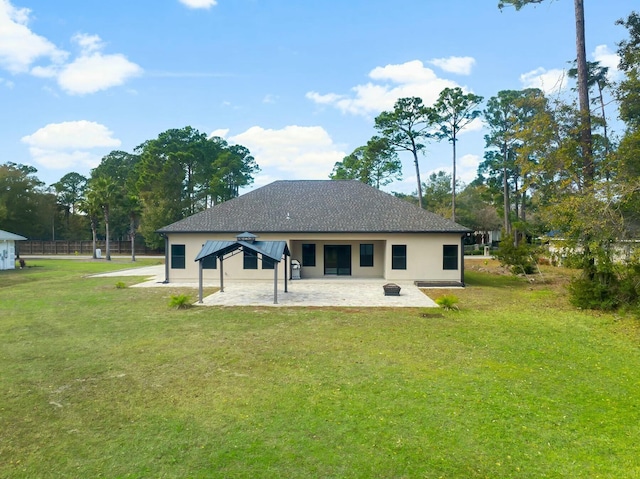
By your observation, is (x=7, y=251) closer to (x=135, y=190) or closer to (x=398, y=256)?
(x=135, y=190)

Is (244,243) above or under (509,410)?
above

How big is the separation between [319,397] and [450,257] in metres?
16.0

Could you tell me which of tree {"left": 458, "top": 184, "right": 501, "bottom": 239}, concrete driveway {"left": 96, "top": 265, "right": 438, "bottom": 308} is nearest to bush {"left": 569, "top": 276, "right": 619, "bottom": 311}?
concrete driveway {"left": 96, "top": 265, "right": 438, "bottom": 308}

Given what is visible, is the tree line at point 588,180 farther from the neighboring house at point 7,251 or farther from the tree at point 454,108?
the neighboring house at point 7,251

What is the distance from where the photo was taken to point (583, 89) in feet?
49.8

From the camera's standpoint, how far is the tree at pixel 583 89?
1435 cm

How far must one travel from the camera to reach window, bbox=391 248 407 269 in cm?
2061

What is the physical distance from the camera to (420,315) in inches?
484

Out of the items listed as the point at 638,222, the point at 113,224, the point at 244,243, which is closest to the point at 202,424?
the point at 244,243

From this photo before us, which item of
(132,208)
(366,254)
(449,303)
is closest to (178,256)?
(366,254)

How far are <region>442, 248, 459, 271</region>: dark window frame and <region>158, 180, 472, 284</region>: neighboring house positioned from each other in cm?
5

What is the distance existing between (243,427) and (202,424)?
1.91 ft

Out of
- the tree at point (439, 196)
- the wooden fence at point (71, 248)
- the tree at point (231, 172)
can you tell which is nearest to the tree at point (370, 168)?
the tree at point (439, 196)

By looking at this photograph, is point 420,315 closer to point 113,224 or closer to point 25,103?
point 25,103
